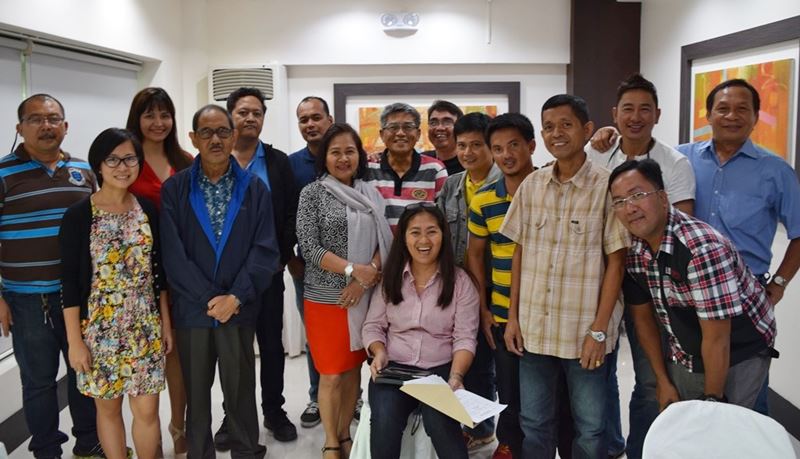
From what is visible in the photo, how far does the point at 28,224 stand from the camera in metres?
2.69

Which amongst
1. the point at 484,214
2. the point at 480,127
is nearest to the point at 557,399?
the point at 484,214

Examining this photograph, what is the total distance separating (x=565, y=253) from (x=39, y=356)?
2326mm

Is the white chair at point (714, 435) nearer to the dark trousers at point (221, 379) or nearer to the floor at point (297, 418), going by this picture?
the floor at point (297, 418)

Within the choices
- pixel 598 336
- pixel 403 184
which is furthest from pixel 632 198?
pixel 403 184

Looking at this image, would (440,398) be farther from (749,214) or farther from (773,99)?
(773,99)

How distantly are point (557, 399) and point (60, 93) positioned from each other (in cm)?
345

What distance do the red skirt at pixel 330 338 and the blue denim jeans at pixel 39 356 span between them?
3.70 ft

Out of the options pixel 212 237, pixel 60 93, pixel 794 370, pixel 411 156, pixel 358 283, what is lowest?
pixel 794 370

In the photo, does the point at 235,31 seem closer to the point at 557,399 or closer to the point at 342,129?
the point at 342,129

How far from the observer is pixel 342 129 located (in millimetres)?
2736

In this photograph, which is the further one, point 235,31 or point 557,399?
point 235,31

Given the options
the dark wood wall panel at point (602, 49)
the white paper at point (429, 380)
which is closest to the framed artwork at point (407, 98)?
the dark wood wall panel at point (602, 49)

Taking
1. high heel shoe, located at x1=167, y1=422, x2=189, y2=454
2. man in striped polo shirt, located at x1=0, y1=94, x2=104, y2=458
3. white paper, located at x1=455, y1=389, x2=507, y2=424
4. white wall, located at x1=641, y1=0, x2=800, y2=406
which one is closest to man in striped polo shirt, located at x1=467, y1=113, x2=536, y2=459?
white paper, located at x1=455, y1=389, x2=507, y2=424

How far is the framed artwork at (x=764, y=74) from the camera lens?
10.6 ft
